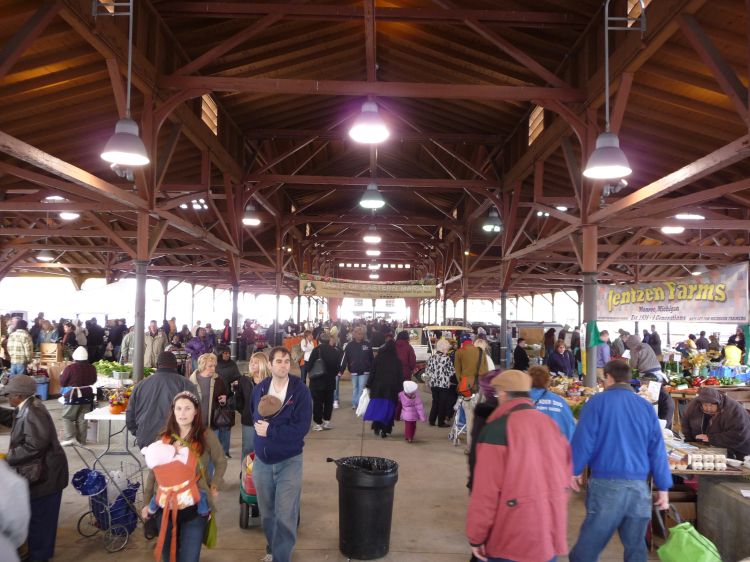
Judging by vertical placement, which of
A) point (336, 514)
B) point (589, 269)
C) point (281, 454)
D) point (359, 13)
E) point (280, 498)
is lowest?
point (336, 514)

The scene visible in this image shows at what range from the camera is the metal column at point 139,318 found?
30.3 ft

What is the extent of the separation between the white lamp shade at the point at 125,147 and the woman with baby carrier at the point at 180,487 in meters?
3.61

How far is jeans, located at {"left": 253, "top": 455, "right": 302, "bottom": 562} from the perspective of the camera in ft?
14.1

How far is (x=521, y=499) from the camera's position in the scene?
291 centimetres

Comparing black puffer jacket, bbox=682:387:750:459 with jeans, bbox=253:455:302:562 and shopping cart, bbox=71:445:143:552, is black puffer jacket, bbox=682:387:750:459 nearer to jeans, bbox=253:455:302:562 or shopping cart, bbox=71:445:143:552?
jeans, bbox=253:455:302:562

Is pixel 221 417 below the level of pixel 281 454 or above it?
below

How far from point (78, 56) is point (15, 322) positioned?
863 centimetres

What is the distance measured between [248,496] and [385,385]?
157 inches

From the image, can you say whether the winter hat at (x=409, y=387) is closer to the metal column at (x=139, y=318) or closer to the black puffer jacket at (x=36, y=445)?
the metal column at (x=139, y=318)

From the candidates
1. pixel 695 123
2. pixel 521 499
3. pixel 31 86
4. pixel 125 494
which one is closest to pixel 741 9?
pixel 695 123

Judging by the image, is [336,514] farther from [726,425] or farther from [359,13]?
[359,13]

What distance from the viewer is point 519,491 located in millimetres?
2912

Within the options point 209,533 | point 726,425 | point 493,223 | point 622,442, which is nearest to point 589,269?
point 726,425

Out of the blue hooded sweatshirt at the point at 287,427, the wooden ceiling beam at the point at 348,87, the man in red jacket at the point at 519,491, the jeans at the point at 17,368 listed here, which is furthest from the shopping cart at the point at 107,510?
the jeans at the point at 17,368
